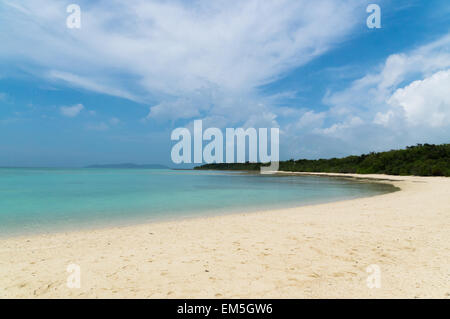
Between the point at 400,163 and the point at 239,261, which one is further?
the point at 400,163

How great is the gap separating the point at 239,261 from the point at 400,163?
7516 centimetres

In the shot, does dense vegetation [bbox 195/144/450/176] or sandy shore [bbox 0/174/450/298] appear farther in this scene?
dense vegetation [bbox 195/144/450/176]

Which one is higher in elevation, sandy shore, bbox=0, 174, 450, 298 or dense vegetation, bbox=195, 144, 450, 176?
dense vegetation, bbox=195, 144, 450, 176

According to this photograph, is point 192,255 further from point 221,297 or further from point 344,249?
point 344,249

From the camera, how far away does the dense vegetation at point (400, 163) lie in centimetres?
5312

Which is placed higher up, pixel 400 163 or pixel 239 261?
pixel 400 163

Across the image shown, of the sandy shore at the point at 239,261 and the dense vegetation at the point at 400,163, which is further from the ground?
the dense vegetation at the point at 400,163

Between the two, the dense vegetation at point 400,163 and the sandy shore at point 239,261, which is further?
the dense vegetation at point 400,163

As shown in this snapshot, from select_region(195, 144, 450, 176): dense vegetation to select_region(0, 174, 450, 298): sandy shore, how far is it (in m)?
56.5

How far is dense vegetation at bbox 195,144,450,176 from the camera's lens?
2092 inches

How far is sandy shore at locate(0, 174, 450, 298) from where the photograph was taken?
4.35 meters

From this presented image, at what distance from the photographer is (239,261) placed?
580cm

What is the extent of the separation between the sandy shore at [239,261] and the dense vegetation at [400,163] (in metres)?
56.5
